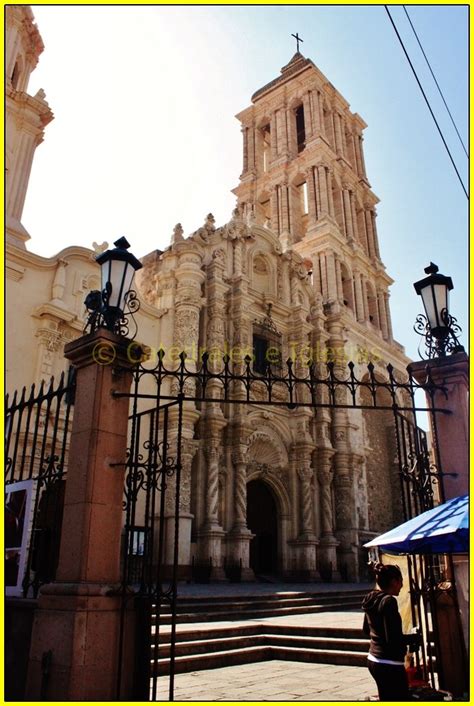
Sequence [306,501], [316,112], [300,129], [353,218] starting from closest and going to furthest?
[306,501]
[316,112]
[353,218]
[300,129]

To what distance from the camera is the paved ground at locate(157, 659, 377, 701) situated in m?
5.49

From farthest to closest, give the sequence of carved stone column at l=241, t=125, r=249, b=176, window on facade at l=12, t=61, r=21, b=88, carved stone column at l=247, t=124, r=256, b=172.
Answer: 1. carved stone column at l=241, t=125, r=249, b=176
2. carved stone column at l=247, t=124, r=256, b=172
3. window on facade at l=12, t=61, r=21, b=88

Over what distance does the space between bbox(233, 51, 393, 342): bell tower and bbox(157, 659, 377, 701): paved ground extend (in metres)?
20.7

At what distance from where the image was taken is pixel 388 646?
4.17 meters

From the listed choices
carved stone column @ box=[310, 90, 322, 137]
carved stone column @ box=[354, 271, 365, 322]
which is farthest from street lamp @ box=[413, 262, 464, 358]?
carved stone column @ box=[310, 90, 322, 137]

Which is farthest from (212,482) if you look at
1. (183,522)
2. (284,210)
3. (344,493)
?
(284,210)

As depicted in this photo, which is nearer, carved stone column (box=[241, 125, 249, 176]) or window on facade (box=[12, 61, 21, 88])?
window on facade (box=[12, 61, 21, 88])

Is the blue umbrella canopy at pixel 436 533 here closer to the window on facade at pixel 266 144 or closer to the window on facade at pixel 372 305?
the window on facade at pixel 372 305

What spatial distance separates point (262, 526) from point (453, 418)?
15504 mm

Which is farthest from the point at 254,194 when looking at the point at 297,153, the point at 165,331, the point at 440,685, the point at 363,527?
the point at 440,685

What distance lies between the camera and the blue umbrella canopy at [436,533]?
457cm

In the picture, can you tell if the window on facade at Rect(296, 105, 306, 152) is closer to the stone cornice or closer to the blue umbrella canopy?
the stone cornice

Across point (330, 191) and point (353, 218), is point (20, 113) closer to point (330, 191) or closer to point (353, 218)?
point (330, 191)

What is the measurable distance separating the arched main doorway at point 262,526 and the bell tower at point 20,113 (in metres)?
11.8
